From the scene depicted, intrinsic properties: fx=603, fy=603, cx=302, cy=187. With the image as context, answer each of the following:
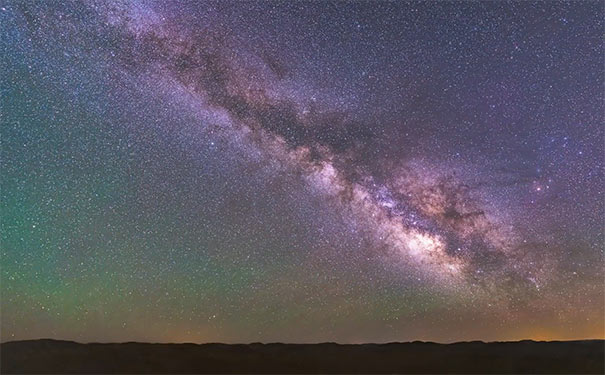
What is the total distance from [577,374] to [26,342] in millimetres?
12589

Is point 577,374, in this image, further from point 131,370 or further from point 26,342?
point 26,342

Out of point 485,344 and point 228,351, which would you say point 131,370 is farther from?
point 485,344

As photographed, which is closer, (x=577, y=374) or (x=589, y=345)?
(x=577, y=374)

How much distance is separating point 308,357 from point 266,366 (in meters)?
1.02

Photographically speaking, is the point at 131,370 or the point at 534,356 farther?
the point at 534,356

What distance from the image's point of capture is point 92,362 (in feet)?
44.4

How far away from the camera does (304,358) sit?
14211mm

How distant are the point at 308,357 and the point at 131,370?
13.2ft

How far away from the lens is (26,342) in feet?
47.1

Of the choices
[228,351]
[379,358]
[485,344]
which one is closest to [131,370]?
[228,351]

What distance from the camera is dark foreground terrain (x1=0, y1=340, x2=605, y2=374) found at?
1342 centimetres

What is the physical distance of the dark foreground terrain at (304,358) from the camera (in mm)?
13422

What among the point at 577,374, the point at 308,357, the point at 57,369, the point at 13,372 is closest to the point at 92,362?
the point at 57,369

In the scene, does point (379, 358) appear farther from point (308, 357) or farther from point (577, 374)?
point (577, 374)
